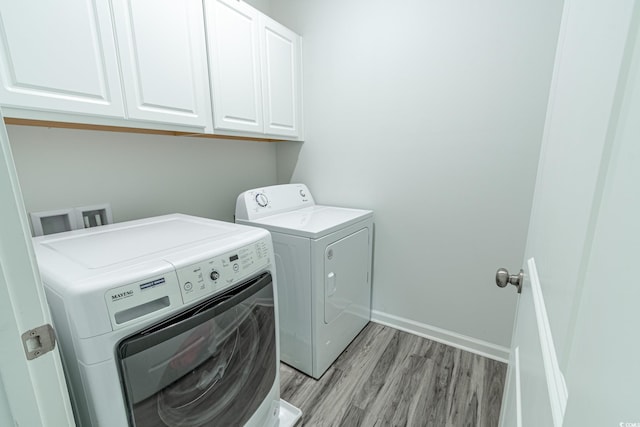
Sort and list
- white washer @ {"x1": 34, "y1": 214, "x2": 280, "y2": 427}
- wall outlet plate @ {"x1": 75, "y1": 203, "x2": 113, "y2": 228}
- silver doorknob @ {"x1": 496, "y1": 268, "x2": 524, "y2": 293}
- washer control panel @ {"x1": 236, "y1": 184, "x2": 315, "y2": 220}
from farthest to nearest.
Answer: washer control panel @ {"x1": 236, "y1": 184, "x2": 315, "y2": 220} → wall outlet plate @ {"x1": 75, "y1": 203, "x2": 113, "y2": 228} → silver doorknob @ {"x1": 496, "y1": 268, "x2": 524, "y2": 293} → white washer @ {"x1": 34, "y1": 214, "x2": 280, "y2": 427}

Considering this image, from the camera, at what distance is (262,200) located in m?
1.88

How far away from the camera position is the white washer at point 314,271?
5.11 feet

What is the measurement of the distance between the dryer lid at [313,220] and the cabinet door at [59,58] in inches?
36.1

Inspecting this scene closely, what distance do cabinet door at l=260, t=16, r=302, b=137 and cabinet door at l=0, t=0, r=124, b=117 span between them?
92cm

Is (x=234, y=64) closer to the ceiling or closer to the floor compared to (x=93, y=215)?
closer to the ceiling

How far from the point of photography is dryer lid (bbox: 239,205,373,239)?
1.54 meters

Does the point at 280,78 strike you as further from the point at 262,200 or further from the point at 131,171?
the point at 131,171

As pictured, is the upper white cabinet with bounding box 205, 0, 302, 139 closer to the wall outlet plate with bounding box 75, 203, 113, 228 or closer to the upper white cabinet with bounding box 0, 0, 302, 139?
the upper white cabinet with bounding box 0, 0, 302, 139

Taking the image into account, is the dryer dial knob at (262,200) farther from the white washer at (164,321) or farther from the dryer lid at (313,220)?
the white washer at (164,321)

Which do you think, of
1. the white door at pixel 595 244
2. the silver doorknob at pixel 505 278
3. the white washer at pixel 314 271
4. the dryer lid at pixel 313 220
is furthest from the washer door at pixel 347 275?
the white door at pixel 595 244

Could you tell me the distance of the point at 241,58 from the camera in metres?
1.66

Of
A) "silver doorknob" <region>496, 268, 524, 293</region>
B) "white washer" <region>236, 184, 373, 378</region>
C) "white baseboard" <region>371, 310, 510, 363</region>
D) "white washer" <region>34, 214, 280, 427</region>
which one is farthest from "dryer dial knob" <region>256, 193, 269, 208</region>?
"silver doorknob" <region>496, 268, 524, 293</region>

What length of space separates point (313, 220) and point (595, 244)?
1.53 meters

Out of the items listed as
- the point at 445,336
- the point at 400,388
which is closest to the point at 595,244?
the point at 400,388
